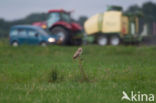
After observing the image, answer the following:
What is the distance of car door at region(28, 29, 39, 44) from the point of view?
2648 centimetres

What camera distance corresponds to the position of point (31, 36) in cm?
2675

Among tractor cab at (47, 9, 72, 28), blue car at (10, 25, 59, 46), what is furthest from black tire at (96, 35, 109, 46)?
blue car at (10, 25, 59, 46)

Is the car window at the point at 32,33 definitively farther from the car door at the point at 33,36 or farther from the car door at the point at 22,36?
the car door at the point at 22,36

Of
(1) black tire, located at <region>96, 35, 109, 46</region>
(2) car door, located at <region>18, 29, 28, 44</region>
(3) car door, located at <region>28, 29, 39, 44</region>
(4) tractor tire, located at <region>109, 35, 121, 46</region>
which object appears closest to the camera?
(3) car door, located at <region>28, 29, 39, 44</region>

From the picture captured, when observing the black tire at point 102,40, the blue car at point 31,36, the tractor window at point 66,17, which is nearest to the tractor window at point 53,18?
the tractor window at point 66,17

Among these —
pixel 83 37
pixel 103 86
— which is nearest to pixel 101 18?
pixel 83 37

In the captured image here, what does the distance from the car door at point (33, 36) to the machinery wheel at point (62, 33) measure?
→ 5.12ft

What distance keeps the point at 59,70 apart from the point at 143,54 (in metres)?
10.9

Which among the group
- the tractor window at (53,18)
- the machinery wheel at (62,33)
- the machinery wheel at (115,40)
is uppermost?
the tractor window at (53,18)

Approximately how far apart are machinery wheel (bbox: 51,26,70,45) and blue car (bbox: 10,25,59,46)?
0.88 m

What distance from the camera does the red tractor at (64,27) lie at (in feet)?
91.2

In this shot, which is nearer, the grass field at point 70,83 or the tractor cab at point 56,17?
the grass field at point 70,83

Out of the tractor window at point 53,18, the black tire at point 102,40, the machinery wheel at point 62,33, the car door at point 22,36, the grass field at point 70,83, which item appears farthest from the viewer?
the tractor window at point 53,18

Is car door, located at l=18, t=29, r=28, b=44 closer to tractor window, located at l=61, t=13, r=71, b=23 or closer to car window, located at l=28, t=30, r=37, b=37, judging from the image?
car window, located at l=28, t=30, r=37, b=37
